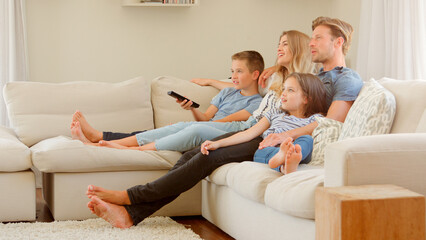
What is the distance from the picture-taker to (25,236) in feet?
8.47

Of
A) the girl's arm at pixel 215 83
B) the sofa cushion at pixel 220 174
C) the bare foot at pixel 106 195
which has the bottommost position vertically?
the bare foot at pixel 106 195

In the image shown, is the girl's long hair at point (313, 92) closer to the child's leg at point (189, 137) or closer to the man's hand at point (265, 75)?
the child's leg at point (189, 137)

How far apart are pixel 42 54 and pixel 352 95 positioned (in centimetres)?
266

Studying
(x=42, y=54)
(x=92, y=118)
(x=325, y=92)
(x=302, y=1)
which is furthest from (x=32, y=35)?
(x=325, y=92)

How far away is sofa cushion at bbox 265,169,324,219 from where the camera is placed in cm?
193

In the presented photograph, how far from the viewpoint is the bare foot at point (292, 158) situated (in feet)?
7.45

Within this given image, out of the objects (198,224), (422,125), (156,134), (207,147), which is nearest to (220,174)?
(207,147)

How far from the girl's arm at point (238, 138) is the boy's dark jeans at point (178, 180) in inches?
0.9

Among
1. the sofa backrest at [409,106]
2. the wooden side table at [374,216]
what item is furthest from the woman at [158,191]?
the wooden side table at [374,216]

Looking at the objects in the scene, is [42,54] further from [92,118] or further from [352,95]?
[352,95]

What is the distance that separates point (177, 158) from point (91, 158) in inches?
18.1

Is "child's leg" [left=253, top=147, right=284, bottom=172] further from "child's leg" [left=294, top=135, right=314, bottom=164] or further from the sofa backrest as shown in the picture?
the sofa backrest

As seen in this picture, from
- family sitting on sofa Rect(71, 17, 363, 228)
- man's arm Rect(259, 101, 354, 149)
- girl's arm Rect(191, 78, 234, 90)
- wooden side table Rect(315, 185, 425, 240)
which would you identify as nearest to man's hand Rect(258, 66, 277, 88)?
family sitting on sofa Rect(71, 17, 363, 228)

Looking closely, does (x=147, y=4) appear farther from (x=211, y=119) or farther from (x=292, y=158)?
(x=292, y=158)
